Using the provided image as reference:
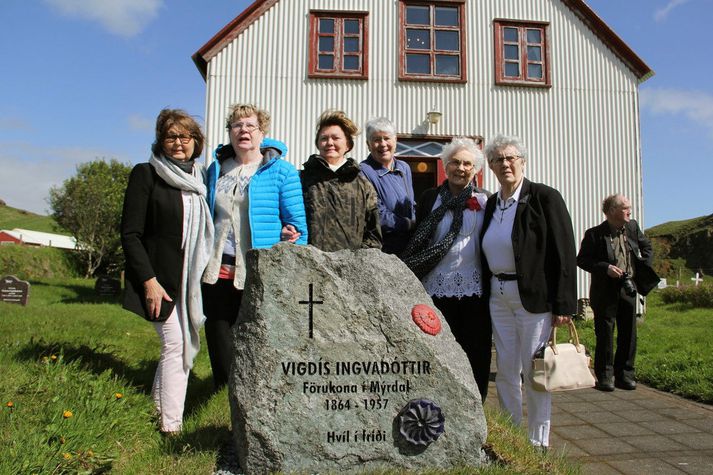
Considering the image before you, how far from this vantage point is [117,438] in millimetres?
3189

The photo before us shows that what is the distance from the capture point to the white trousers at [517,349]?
3385 mm

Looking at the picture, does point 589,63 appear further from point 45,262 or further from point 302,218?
point 45,262

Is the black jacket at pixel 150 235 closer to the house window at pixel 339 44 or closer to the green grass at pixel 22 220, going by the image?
the house window at pixel 339 44

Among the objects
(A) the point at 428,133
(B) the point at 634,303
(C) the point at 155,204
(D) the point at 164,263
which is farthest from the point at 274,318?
(A) the point at 428,133

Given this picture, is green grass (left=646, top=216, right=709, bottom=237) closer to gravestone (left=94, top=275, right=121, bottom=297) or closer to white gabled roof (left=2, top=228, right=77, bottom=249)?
gravestone (left=94, top=275, right=121, bottom=297)

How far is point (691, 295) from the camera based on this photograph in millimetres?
14258

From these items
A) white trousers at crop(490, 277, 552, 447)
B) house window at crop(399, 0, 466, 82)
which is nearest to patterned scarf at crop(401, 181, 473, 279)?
white trousers at crop(490, 277, 552, 447)

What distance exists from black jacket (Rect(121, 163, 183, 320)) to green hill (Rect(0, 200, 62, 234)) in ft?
192

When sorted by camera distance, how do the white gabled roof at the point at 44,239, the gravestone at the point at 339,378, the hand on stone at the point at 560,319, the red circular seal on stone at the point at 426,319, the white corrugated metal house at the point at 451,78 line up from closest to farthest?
the gravestone at the point at 339,378, the red circular seal on stone at the point at 426,319, the hand on stone at the point at 560,319, the white corrugated metal house at the point at 451,78, the white gabled roof at the point at 44,239

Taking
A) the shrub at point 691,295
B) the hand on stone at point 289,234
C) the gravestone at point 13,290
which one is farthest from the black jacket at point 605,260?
the gravestone at point 13,290

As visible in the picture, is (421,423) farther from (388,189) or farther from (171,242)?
(171,242)

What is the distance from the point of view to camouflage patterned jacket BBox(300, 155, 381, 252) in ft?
11.6

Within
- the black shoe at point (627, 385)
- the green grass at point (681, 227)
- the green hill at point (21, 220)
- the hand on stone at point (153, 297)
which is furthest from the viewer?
the green hill at point (21, 220)

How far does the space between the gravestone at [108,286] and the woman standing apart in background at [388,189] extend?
13943 mm
